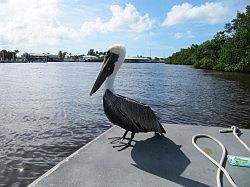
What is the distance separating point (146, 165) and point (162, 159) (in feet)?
1.29

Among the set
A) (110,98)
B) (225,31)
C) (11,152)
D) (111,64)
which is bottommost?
(11,152)

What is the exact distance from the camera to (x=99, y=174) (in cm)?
455

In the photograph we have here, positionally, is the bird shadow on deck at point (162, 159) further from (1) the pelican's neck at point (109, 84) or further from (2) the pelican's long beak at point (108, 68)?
(2) the pelican's long beak at point (108, 68)

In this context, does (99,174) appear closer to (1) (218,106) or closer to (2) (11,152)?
(2) (11,152)

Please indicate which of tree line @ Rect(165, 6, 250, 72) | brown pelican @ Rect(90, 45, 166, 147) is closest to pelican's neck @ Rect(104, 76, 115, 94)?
brown pelican @ Rect(90, 45, 166, 147)

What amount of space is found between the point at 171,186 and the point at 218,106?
53.0 feet

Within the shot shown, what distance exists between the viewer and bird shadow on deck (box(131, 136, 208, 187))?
4550 mm

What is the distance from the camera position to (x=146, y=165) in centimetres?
494

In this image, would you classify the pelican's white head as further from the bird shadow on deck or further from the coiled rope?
the coiled rope

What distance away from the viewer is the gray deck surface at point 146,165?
14.3ft

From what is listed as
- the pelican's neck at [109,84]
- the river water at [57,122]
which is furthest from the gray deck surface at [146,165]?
the river water at [57,122]

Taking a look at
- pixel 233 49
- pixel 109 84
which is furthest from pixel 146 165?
pixel 233 49

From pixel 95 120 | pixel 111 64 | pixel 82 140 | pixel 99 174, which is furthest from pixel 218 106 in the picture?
pixel 99 174

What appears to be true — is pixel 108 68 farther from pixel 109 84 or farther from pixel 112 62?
pixel 109 84
